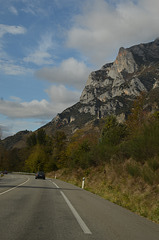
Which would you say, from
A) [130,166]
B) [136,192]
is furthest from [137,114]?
[136,192]

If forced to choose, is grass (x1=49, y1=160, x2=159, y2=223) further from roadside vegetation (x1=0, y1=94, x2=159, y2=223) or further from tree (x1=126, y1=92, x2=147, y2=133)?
tree (x1=126, y1=92, x2=147, y2=133)

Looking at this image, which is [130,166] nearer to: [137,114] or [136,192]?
[136,192]

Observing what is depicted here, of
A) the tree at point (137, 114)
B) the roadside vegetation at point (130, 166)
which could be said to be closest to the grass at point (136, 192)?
the roadside vegetation at point (130, 166)

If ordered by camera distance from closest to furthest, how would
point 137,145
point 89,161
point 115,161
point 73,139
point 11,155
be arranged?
point 137,145 < point 115,161 < point 89,161 < point 73,139 < point 11,155

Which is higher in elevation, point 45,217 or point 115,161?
point 115,161

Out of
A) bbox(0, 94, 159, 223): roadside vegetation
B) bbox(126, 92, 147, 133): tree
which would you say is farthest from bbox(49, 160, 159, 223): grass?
bbox(126, 92, 147, 133): tree

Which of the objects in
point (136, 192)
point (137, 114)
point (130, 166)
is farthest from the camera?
point (137, 114)

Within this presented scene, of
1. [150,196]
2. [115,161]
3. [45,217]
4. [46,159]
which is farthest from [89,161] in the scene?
[46,159]

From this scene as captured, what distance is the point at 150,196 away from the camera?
11.0 m

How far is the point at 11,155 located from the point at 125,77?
432 ft

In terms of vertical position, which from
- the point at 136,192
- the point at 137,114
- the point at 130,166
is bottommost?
the point at 136,192

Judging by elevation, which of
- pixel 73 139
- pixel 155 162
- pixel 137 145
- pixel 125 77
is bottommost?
pixel 155 162

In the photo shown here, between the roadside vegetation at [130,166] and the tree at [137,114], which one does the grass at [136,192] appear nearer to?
the roadside vegetation at [130,166]

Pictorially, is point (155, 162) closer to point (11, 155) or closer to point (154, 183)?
point (154, 183)
